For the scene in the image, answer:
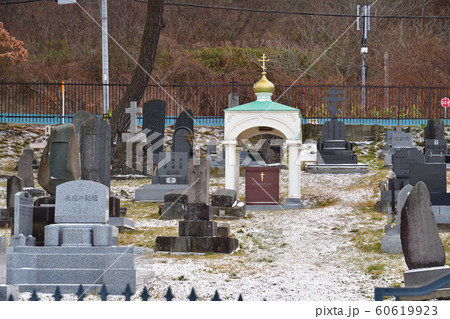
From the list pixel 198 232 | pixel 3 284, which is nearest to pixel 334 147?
pixel 198 232

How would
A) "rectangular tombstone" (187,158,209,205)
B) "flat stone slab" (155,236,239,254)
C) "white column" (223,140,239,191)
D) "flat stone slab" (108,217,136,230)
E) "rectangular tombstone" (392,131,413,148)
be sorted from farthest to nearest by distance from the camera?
"rectangular tombstone" (392,131,413,148) → "white column" (223,140,239,191) → "flat stone slab" (108,217,136,230) → "rectangular tombstone" (187,158,209,205) → "flat stone slab" (155,236,239,254)

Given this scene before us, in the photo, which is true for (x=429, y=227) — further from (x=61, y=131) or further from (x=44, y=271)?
(x=61, y=131)

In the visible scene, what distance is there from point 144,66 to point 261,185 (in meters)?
9.08

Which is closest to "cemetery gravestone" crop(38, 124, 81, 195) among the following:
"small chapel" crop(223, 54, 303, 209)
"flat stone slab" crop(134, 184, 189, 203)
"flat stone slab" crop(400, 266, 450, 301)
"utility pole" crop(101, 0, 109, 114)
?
"flat stone slab" crop(400, 266, 450, 301)

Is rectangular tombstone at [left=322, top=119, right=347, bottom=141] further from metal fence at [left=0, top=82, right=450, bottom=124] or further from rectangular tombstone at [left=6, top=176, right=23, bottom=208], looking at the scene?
rectangular tombstone at [left=6, top=176, right=23, bottom=208]

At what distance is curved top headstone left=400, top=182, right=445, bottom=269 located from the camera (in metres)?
9.70

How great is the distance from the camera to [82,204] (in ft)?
37.9

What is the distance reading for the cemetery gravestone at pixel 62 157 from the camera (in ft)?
44.9

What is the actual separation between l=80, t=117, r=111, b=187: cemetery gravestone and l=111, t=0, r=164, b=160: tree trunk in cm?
982

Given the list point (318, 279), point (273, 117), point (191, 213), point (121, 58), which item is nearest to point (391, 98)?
point (121, 58)

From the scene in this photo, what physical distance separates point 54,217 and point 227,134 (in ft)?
30.3

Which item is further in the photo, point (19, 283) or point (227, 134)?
point (227, 134)

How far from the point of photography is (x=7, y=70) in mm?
43469

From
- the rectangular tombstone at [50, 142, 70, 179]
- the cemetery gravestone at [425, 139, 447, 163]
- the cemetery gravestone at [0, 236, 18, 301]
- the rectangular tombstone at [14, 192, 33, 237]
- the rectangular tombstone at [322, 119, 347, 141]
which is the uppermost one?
the rectangular tombstone at [322, 119, 347, 141]
